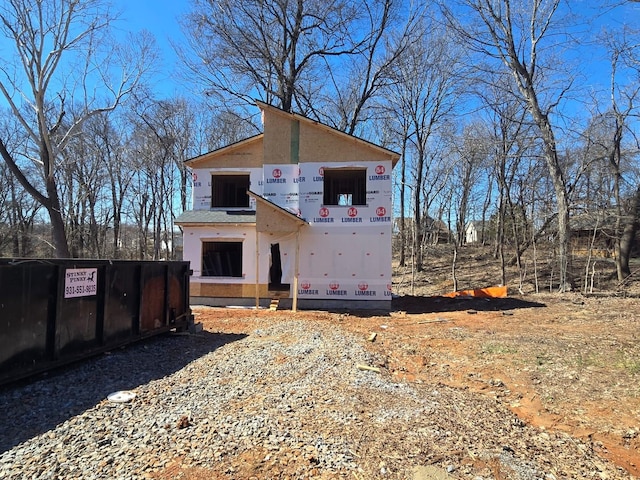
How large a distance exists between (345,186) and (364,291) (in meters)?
5.93

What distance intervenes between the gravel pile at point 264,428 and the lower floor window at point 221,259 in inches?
414

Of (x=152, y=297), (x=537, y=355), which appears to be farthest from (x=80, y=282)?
(x=537, y=355)

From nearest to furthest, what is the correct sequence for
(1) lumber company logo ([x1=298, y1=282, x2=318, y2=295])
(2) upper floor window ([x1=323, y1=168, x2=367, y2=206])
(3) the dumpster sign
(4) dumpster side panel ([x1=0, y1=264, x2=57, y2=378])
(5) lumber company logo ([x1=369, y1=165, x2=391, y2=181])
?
1. (4) dumpster side panel ([x1=0, y1=264, x2=57, y2=378])
2. (3) the dumpster sign
3. (5) lumber company logo ([x1=369, y1=165, x2=391, y2=181])
4. (1) lumber company logo ([x1=298, y1=282, x2=318, y2=295])
5. (2) upper floor window ([x1=323, y1=168, x2=367, y2=206])

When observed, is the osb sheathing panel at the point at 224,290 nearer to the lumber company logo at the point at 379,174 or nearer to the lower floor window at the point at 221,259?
the lower floor window at the point at 221,259

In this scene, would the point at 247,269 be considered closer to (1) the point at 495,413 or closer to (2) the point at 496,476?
(1) the point at 495,413

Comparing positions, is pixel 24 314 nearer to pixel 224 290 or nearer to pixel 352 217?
pixel 224 290

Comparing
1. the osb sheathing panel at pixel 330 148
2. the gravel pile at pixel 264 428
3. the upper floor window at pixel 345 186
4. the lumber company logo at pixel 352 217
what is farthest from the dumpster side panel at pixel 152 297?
the upper floor window at pixel 345 186

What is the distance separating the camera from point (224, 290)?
52.9ft

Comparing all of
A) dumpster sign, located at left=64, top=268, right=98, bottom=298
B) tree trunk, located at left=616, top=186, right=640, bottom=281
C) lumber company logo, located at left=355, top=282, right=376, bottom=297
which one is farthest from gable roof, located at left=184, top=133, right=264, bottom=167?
tree trunk, located at left=616, top=186, right=640, bottom=281

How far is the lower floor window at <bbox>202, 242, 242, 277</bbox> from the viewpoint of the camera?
16891 millimetres

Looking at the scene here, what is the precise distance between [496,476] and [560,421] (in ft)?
6.50

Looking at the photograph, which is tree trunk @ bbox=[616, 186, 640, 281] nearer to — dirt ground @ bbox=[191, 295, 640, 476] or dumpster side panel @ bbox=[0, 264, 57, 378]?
dirt ground @ bbox=[191, 295, 640, 476]

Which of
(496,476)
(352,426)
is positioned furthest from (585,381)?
(352,426)

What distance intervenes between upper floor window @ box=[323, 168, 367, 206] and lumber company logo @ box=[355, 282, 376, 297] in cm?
352
